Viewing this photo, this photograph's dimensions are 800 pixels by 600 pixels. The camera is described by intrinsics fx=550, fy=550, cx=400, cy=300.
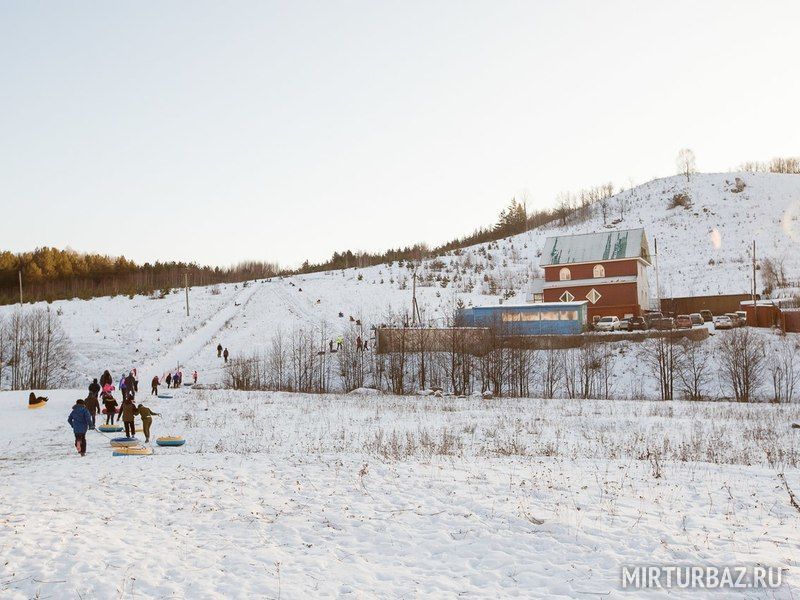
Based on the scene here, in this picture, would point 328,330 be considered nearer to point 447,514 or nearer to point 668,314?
Result: point 668,314

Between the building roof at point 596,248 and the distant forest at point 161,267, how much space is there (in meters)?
48.3

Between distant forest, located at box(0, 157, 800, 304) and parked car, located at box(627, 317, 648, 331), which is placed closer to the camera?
parked car, located at box(627, 317, 648, 331)

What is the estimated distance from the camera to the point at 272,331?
6688 centimetres

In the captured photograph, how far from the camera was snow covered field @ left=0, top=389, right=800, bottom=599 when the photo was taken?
8961 mm

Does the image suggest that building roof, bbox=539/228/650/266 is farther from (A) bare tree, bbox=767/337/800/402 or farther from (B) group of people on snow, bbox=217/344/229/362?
(B) group of people on snow, bbox=217/344/229/362

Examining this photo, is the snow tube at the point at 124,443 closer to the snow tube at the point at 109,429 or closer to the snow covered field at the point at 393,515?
the snow covered field at the point at 393,515

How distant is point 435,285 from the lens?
9150 centimetres

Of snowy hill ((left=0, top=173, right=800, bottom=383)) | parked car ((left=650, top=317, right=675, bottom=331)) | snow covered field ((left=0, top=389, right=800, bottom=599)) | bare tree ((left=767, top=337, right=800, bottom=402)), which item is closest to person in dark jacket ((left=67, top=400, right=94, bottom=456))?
snow covered field ((left=0, top=389, right=800, bottom=599))

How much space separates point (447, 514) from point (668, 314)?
60627 millimetres

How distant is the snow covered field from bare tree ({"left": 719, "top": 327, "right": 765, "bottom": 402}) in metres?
21.6

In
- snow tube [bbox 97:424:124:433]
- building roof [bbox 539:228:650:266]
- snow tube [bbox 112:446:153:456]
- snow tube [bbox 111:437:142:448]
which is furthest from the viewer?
building roof [bbox 539:228:650:266]

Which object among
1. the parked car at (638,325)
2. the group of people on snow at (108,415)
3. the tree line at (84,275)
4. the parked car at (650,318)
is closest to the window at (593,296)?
the parked car at (650,318)

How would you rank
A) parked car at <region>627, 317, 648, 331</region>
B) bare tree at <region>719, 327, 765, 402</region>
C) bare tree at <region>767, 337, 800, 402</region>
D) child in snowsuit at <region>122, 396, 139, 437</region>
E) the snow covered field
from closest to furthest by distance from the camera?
the snow covered field → child in snowsuit at <region>122, 396, 139, 437</region> → bare tree at <region>767, 337, 800, 402</region> → bare tree at <region>719, 327, 765, 402</region> → parked car at <region>627, 317, 648, 331</region>

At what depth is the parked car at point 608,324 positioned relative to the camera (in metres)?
54.1
